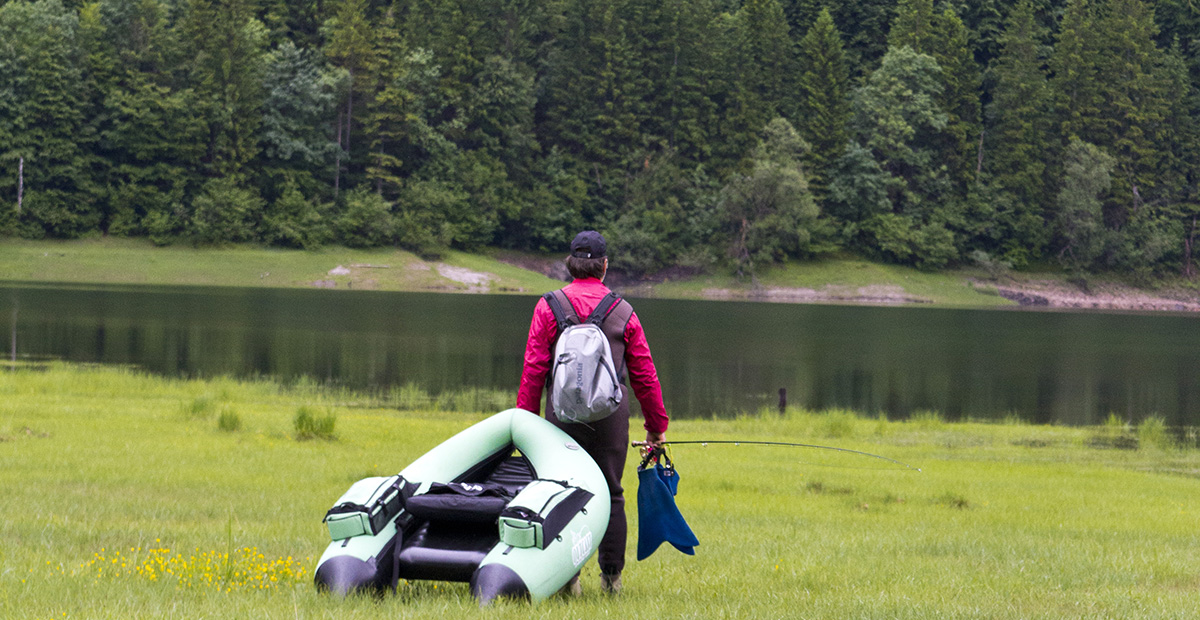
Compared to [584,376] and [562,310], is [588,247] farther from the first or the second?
[584,376]

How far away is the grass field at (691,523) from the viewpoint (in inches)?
209

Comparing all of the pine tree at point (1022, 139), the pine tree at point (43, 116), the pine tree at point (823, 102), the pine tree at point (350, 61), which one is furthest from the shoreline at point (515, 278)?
the pine tree at point (350, 61)

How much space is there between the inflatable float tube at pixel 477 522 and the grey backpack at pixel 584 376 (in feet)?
1.02

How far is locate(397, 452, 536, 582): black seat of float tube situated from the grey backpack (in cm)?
57

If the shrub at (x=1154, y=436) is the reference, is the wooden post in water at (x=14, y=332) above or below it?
below

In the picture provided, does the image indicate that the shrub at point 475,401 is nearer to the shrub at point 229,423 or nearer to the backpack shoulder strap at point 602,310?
the shrub at point 229,423

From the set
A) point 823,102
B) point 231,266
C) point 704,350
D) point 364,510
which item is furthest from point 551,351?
point 823,102

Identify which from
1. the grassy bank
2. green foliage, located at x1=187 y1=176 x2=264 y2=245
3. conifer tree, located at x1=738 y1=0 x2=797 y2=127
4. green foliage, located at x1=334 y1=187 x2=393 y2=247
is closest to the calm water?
the grassy bank

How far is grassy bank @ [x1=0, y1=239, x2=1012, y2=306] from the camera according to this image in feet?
206

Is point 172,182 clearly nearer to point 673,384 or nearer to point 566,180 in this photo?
point 566,180

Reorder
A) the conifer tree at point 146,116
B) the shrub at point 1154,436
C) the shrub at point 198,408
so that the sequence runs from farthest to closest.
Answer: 1. the conifer tree at point 146,116
2. the shrub at point 1154,436
3. the shrub at point 198,408

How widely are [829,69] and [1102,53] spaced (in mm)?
20286

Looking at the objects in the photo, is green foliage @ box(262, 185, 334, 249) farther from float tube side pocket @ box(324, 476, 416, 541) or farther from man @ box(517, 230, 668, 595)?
float tube side pocket @ box(324, 476, 416, 541)

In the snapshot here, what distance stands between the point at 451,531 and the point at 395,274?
6332 cm
